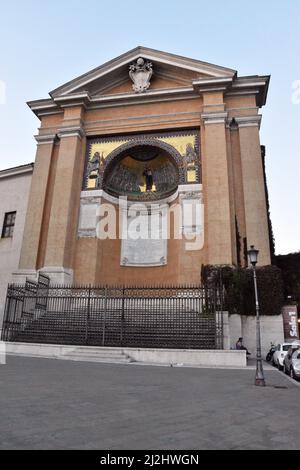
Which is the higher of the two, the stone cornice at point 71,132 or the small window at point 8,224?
the stone cornice at point 71,132

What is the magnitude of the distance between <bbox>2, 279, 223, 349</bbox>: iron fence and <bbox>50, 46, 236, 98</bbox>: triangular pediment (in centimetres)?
1446

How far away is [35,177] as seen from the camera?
75.6 ft

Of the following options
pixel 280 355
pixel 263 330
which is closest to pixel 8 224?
pixel 263 330

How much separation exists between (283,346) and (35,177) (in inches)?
682

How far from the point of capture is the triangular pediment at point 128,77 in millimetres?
22953

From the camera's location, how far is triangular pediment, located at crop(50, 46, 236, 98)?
2295 centimetres

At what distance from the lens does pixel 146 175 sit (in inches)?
966

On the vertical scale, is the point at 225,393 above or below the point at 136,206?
below

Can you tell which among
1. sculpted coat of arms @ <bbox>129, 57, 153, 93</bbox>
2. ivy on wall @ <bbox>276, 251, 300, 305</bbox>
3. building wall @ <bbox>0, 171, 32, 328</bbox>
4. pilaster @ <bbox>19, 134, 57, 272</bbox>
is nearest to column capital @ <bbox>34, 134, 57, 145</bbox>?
pilaster @ <bbox>19, 134, 57, 272</bbox>

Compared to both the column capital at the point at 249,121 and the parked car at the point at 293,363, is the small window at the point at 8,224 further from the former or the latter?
the parked car at the point at 293,363

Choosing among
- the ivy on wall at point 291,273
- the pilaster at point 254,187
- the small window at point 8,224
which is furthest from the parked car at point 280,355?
the small window at point 8,224

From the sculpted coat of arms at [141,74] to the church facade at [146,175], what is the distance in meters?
0.07
